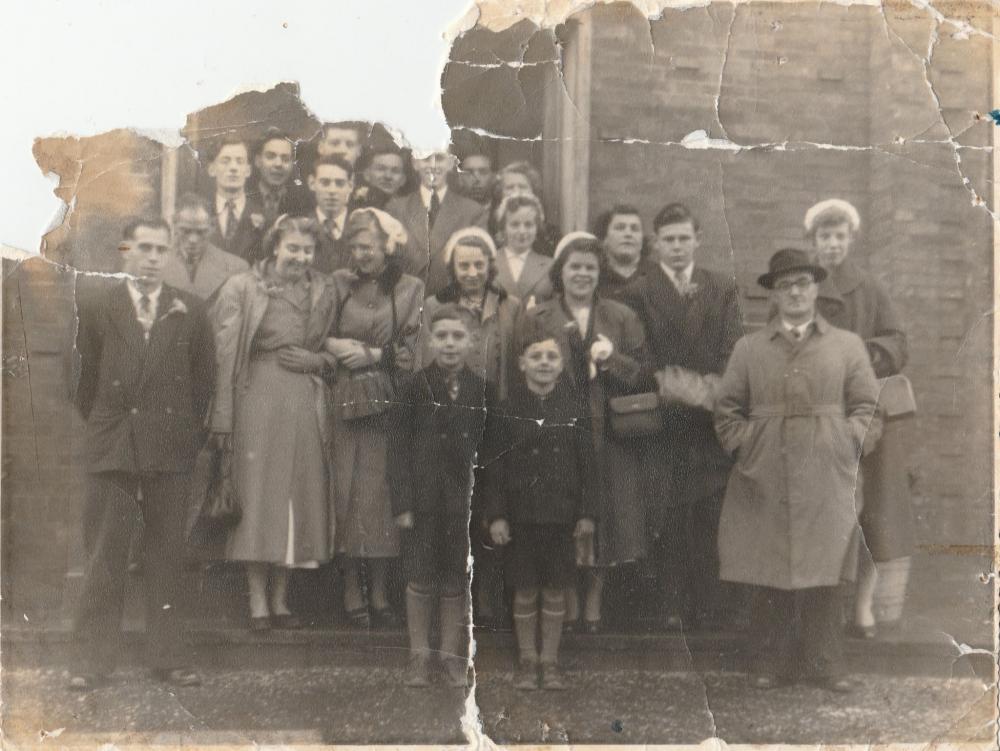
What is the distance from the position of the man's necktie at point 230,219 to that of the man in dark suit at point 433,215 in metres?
0.61

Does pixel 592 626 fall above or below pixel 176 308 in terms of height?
below

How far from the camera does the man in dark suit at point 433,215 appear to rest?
4.06 m

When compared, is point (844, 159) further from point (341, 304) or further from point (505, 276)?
point (341, 304)

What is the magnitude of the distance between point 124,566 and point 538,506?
1.60 metres

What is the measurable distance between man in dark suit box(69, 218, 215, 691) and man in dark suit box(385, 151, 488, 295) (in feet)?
2.89

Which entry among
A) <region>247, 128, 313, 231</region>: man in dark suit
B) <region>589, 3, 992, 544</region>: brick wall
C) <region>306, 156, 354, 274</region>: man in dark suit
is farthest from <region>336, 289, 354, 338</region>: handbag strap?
<region>589, 3, 992, 544</region>: brick wall

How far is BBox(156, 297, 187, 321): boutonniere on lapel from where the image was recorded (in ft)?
13.3

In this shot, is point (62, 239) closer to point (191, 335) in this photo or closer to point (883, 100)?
point (191, 335)

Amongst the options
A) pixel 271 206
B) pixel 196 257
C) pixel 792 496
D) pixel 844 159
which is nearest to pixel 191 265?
pixel 196 257

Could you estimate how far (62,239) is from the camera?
4066 mm

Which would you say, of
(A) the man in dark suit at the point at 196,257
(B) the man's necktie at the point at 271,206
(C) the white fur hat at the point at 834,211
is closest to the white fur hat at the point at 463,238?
(B) the man's necktie at the point at 271,206

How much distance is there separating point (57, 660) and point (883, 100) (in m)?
3.90

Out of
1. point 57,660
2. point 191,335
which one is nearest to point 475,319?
point 191,335

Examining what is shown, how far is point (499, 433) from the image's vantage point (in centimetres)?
401
